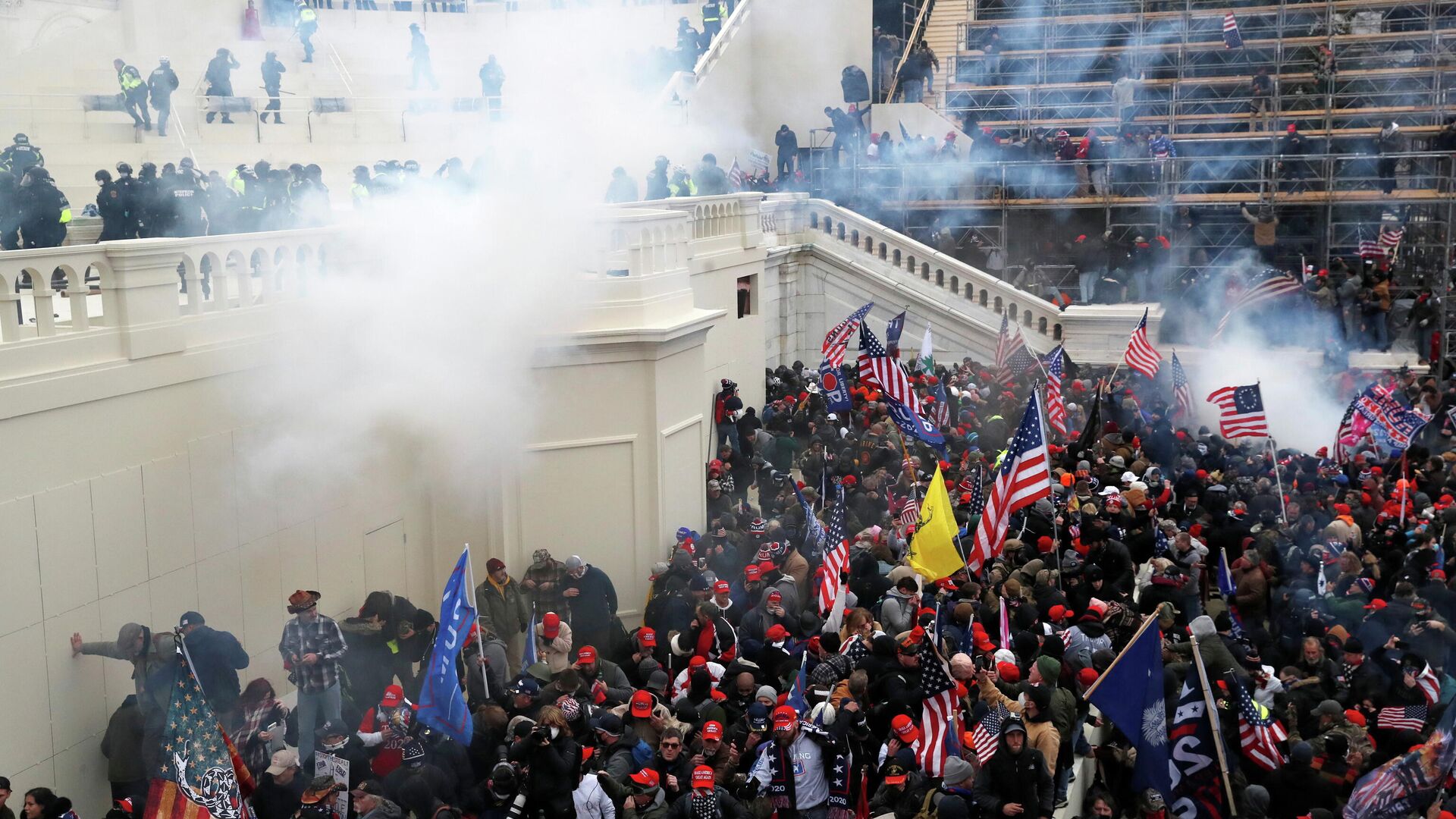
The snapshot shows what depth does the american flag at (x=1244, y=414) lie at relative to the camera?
47.0ft

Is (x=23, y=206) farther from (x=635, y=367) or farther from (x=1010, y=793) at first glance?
(x=1010, y=793)

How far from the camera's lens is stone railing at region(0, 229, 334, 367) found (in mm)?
8500

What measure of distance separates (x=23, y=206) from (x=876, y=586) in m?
7.07

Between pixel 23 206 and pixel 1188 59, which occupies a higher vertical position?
pixel 1188 59

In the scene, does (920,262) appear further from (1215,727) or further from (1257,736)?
(1215,727)

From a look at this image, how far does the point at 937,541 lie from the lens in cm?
1099

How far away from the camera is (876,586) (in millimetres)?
11492

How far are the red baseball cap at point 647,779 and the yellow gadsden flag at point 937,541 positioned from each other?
Answer: 11.2ft

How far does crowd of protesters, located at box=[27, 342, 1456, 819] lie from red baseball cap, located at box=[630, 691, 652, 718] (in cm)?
5

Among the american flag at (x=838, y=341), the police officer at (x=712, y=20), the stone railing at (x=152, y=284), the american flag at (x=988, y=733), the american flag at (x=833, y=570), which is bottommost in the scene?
the american flag at (x=988, y=733)

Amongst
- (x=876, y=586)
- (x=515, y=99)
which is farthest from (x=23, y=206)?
(x=515, y=99)

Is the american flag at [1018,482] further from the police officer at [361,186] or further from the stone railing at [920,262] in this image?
the stone railing at [920,262]

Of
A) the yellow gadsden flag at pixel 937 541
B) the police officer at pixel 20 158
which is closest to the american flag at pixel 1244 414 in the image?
the yellow gadsden flag at pixel 937 541

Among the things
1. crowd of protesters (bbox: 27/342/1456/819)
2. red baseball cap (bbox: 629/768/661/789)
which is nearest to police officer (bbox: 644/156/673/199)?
crowd of protesters (bbox: 27/342/1456/819)
